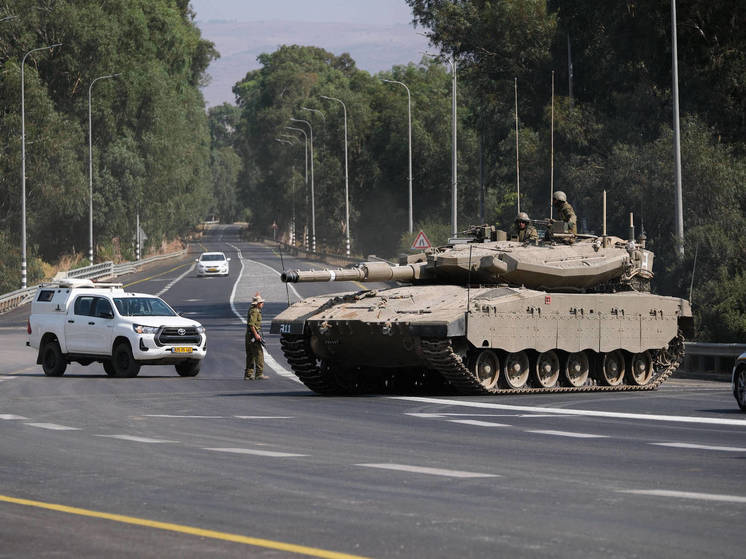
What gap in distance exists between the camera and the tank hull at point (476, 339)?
21719 millimetres

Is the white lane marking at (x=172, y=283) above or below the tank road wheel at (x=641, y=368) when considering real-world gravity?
above

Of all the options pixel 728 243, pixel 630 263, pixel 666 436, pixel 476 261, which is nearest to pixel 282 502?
pixel 666 436

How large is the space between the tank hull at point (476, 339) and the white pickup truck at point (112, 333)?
5.75 meters

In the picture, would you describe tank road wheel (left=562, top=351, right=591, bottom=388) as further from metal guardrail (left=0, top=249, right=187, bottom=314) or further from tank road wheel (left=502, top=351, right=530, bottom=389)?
metal guardrail (left=0, top=249, right=187, bottom=314)

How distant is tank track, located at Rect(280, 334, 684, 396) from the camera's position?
69.9 feet

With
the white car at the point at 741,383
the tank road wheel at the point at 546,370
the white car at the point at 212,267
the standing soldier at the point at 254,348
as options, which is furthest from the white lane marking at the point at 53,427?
the white car at the point at 212,267

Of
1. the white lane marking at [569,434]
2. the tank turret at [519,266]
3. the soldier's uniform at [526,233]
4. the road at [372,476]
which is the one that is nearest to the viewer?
the road at [372,476]

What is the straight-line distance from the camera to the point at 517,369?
2314cm

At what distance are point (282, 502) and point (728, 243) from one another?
28.7 meters

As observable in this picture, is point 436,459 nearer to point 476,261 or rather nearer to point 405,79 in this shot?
point 476,261

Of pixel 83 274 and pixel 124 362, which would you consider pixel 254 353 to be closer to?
pixel 124 362

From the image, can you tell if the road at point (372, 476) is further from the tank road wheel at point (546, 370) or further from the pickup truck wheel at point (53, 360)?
the pickup truck wheel at point (53, 360)

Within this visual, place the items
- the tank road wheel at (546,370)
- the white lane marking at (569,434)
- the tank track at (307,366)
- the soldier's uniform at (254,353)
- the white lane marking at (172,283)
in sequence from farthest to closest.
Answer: the white lane marking at (172,283)
the soldier's uniform at (254,353)
the tank road wheel at (546,370)
the tank track at (307,366)
the white lane marking at (569,434)

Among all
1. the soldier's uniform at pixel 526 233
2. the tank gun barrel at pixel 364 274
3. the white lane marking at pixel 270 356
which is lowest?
the white lane marking at pixel 270 356
